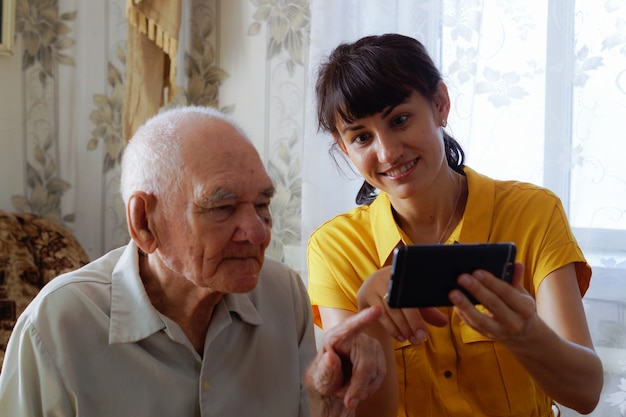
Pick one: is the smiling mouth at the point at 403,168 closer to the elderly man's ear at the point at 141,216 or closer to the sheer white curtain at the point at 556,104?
the elderly man's ear at the point at 141,216

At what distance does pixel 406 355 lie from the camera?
1.45 meters

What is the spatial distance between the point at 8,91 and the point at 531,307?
7.85 ft

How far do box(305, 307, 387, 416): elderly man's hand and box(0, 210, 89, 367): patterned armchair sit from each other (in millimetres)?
1549

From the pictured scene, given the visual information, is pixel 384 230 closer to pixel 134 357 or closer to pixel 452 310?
pixel 452 310

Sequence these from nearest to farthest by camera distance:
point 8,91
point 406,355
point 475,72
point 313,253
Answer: point 406,355
point 313,253
point 475,72
point 8,91

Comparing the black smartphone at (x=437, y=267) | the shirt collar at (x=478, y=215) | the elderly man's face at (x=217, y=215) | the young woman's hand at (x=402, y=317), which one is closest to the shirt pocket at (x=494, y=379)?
the shirt collar at (x=478, y=215)

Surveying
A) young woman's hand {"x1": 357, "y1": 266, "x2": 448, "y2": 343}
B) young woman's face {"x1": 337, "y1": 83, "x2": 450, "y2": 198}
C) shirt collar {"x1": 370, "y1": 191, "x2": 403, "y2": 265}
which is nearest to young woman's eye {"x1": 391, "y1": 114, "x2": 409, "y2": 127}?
young woman's face {"x1": 337, "y1": 83, "x2": 450, "y2": 198}

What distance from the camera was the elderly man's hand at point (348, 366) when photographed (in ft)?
3.44

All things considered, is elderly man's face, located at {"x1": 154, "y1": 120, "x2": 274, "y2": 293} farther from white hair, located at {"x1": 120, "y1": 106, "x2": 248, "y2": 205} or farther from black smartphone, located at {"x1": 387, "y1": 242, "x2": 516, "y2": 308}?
black smartphone, located at {"x1": 387, "y1": 242, "x2": 516, "y2": 308}

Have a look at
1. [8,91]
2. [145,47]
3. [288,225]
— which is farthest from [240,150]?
[8,91]

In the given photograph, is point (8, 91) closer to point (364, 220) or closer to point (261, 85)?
point (261, 85)

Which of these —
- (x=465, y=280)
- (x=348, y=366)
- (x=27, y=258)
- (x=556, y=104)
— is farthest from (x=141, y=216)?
(x=27, y=258)

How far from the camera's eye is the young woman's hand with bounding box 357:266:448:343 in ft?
3.71

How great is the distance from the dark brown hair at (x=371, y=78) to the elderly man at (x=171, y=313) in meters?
0.37
